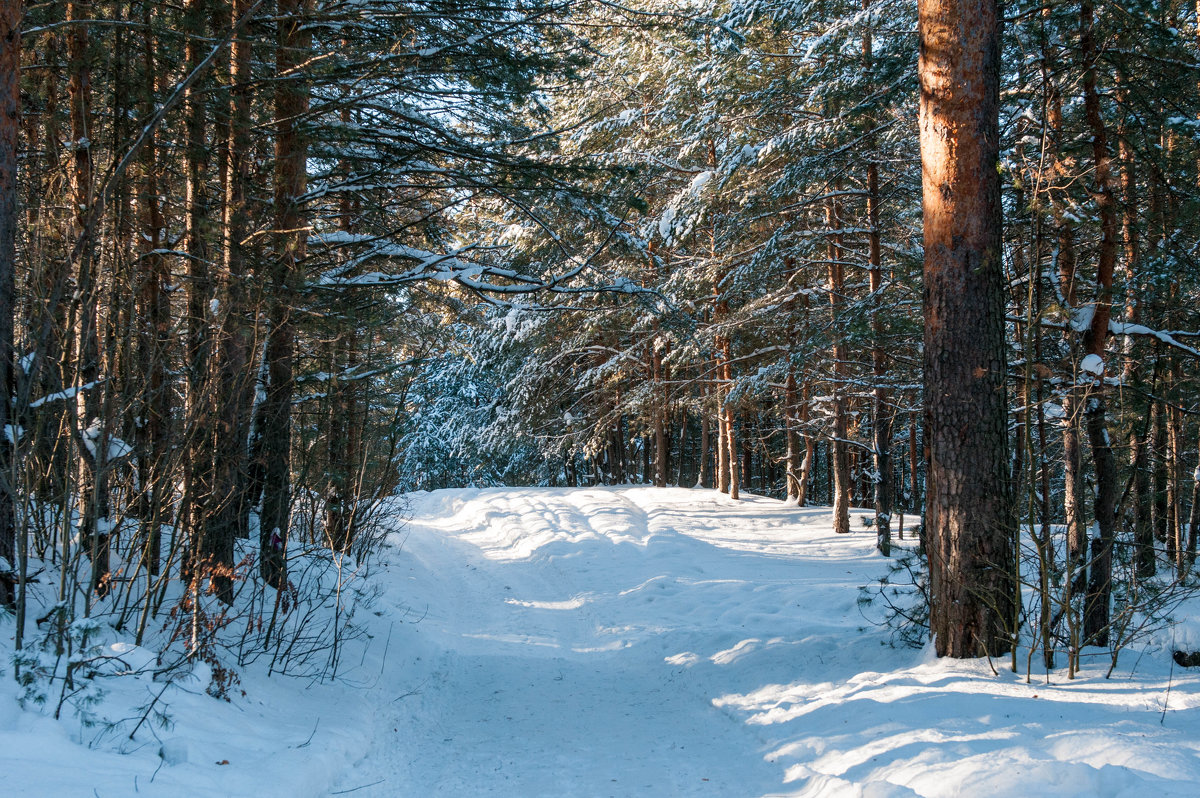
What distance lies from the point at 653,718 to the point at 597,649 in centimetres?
208

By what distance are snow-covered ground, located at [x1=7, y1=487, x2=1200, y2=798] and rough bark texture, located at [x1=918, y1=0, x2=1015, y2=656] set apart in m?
0.54

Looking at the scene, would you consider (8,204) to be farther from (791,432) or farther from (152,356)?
(791,432)

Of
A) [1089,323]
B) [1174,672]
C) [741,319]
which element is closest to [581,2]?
[1089,323]

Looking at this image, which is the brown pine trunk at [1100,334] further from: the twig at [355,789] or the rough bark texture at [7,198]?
the rough bark texture at [7,198]

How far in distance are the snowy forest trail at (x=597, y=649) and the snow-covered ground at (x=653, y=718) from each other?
0.03 meters

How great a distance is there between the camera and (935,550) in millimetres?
5199

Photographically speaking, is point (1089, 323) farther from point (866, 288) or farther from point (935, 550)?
point (866, 288)

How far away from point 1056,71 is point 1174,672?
16.2 feet

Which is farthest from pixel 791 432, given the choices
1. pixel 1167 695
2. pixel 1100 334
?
pixel 1167 695

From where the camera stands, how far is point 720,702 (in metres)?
5.57

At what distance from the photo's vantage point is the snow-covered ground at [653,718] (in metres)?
3.35

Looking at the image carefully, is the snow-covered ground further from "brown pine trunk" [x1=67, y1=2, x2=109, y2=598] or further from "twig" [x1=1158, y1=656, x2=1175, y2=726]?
"brown pine trunk" [x1=67, y1=2, x2=109, y2=598]

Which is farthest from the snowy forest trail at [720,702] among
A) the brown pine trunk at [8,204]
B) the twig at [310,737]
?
the brown pine trunk at [8,204]

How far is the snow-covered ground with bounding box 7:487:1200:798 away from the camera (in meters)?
3.35
